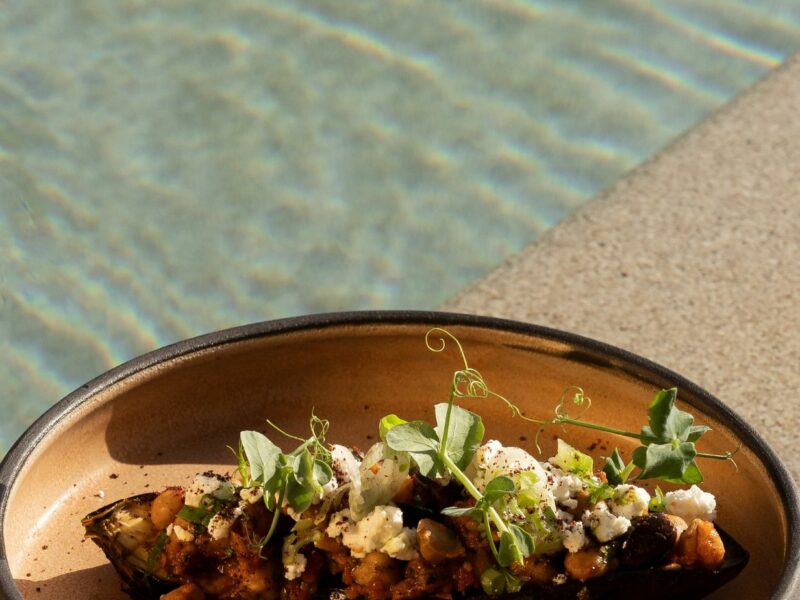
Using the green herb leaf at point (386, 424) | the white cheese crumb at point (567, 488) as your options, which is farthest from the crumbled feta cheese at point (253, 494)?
the white cheese crumb at point (567, 488)

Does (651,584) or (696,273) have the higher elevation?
(651,584)

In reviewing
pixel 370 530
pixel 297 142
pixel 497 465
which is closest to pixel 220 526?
pixel 370 530

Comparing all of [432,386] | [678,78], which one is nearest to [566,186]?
[678,78]

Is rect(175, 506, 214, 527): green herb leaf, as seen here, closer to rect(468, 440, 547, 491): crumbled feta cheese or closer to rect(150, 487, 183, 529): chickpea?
rect(150, 487, 183, 529): chickpea

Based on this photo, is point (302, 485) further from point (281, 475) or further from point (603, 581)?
point (603, 581)

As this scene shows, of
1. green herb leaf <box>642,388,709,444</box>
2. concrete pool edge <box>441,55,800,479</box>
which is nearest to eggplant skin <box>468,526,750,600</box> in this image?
green herb leaf <box>642,388,709,444</box>

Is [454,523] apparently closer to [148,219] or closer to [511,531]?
[511,531]

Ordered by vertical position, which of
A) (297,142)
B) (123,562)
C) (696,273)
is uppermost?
(123,562)
